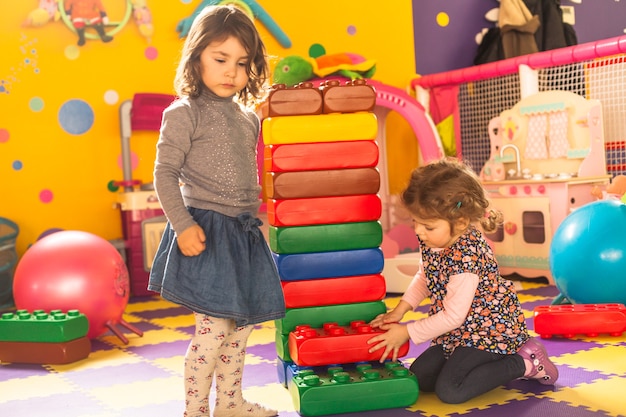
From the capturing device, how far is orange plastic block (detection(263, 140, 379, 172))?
2.16 metres

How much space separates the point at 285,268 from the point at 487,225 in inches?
23.0

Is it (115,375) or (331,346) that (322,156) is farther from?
(115,375)

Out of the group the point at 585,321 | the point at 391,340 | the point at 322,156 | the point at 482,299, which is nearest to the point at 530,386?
the point at 482,299

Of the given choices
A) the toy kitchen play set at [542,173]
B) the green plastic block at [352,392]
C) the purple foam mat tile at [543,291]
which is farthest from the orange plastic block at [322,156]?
the toy kitchen play set at [542,173]

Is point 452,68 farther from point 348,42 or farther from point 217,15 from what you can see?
point 217,15

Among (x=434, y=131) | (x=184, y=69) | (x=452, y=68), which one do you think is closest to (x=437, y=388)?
(x=184, y=69)

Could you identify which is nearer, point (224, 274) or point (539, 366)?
point (224, 274)

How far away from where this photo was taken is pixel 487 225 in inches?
84.6

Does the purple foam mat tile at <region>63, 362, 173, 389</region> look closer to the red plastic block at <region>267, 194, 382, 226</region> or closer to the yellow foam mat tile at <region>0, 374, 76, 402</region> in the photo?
the yellow foam mat tile at <region>0, 374, 76, 402</region>

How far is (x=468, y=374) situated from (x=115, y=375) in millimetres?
1170

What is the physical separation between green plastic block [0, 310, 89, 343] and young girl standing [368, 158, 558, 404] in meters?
1.18

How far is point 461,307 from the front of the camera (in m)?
2.03

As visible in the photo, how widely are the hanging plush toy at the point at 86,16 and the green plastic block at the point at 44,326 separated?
194 centimetres

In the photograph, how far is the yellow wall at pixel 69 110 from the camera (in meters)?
4.06
